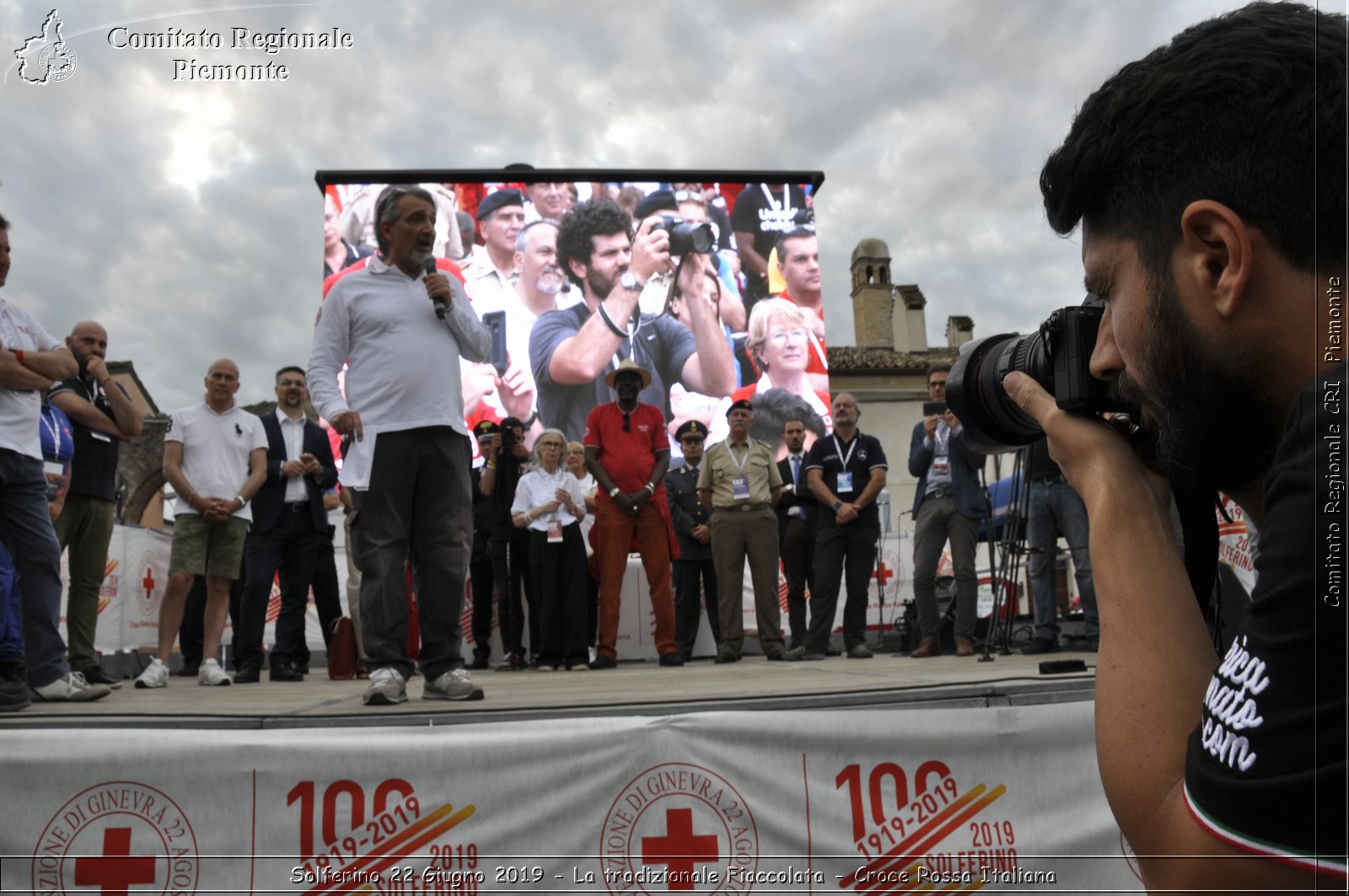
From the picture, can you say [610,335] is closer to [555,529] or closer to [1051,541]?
Answer: [555,529]

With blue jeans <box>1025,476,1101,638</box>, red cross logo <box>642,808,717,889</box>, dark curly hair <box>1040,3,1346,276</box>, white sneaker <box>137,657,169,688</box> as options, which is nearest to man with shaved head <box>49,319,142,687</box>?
white sneaker <box>137,657,169,688</box>

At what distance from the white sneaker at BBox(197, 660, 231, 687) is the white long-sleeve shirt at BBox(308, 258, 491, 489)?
205 centimetres

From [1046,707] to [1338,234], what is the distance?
7.88ft

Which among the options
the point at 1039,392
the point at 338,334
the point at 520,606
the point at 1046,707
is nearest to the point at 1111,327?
the point at 1039,392

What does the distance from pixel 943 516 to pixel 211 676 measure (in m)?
4.62

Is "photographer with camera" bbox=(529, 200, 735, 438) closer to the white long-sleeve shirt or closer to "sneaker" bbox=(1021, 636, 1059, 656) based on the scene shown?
"sneaker" bbox=(1021, 636, 1059, 656)

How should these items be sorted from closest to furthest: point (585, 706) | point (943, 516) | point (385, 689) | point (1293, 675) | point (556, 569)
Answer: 1. point (1293, 675)
2. point (585, 706)
3. point (385, 689)
4. point (943, 516)
5. point (556, 569)

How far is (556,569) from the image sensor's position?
7.26 meters

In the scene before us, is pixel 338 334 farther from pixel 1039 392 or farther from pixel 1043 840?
pixel 1039 392

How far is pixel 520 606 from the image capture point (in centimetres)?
816

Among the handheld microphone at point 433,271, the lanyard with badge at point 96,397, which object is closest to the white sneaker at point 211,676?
the lanyard with badge at point 96,397

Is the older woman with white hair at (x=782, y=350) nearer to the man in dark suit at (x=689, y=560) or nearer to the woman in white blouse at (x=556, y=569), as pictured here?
the man in dark suit at (x=689, y=560)

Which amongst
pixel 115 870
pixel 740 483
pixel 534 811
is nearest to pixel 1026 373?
pixel 534 811

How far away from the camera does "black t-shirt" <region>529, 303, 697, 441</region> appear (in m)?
15.0
